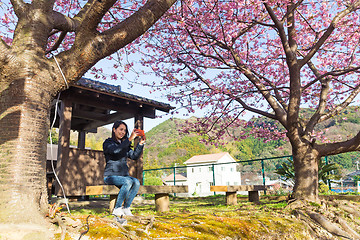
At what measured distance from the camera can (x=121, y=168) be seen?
420 centimetres

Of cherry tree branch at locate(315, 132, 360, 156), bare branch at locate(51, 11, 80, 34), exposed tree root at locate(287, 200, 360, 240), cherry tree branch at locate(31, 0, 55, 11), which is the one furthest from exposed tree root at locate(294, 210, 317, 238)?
cherry tree branch at locate(31, 0, 55, 11)

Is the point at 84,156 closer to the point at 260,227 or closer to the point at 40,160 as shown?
the point at 40,160

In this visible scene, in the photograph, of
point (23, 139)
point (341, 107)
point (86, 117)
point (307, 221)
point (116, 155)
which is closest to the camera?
point (23, 139)

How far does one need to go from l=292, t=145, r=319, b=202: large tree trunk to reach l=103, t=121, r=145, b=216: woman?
171 inches

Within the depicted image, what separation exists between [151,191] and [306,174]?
4.01 meters

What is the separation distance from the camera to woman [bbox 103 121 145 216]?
3.95 m

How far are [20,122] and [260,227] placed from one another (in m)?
3.48

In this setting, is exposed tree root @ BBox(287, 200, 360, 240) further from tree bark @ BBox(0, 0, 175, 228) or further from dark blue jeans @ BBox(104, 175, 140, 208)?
tree bark @ BBox(0, 0, 175, 228)

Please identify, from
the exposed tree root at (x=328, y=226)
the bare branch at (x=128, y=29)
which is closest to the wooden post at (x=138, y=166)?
the exposed tree root at (x=328, y=226)

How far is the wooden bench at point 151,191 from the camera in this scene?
4.05m

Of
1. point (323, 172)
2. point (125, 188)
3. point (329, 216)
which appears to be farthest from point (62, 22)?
point (323, 172)

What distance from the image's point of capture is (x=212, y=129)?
33.7 ft

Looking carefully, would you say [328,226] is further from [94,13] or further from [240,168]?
[240,168]


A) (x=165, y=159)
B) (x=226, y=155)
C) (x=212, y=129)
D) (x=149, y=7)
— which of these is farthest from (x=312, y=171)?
(x=165, y=159)
